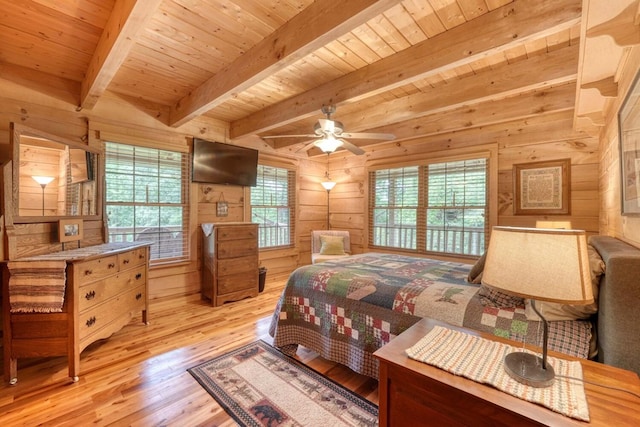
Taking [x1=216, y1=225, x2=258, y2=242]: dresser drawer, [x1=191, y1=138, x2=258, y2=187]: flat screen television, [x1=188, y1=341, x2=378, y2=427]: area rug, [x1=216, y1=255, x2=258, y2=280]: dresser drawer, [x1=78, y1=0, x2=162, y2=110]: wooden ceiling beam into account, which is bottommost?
[x1=188, y1=341, x2=378, y2=427]: area rug

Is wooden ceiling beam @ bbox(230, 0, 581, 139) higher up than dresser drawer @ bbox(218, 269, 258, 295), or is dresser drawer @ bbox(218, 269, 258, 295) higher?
wooden ceiling beam @ bbox(230, 0, 581, 139)

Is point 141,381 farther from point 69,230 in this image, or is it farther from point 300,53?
point 300,53

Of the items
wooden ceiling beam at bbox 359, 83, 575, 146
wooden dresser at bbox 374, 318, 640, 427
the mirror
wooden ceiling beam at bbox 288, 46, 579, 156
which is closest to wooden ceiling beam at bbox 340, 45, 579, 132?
wooden ceiling beam at bbox 288, 46, 579, 156

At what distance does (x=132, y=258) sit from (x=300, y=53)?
2.46 m

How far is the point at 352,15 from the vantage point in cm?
Result: 154

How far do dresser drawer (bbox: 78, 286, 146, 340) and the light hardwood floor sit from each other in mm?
268

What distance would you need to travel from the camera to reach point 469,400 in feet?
3.10

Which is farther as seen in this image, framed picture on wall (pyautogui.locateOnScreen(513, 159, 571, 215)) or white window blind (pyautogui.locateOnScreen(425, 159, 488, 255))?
white window blind (pyautogui.locateOnScreen(425, 159, 488, 255))

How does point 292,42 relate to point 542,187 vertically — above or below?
above

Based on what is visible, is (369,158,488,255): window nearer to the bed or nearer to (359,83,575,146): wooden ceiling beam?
(359,83,575,146): wooden ceiling beam

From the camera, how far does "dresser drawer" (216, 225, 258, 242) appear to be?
3674 millimetres

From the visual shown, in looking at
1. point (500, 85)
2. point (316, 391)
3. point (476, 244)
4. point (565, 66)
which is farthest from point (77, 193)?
point (476, 244)

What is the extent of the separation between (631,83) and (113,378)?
147 inches

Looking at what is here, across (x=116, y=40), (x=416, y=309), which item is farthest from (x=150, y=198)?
(x=416, y=309)
